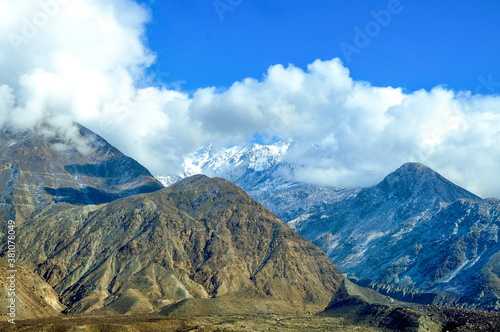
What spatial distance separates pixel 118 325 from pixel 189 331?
26963 mm

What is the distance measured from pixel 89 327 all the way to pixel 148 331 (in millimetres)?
21814

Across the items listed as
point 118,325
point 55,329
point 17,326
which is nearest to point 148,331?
point 118,325

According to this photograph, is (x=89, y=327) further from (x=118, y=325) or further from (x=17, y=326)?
(x=17, y=326)

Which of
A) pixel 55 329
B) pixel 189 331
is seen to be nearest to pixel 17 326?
pixel 55 329

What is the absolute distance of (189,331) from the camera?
19988cm

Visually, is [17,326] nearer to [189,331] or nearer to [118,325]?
[118,325]

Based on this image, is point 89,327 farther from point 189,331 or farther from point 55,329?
point 189,331

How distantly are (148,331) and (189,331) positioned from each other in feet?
51.1

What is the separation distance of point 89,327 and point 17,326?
25378 millimetres

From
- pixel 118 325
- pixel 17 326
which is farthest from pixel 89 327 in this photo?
pixel 17 326

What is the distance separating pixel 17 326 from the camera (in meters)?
189

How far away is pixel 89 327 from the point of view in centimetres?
19275

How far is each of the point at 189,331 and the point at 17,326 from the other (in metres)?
62.6

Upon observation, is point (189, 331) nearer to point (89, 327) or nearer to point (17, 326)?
point (89, 327)
